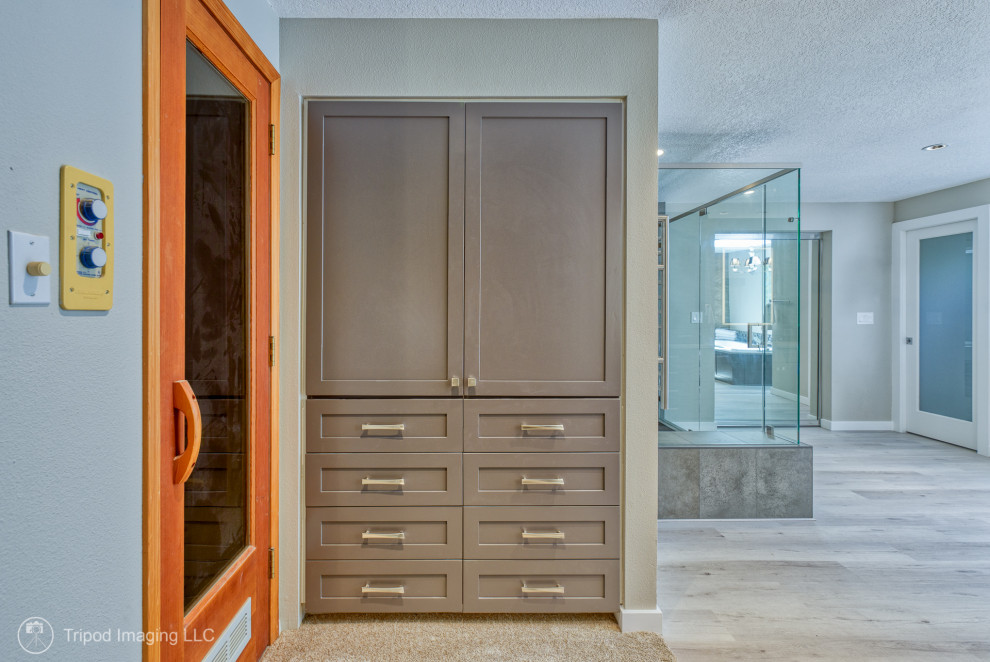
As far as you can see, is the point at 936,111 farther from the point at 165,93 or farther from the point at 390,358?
the point at 165,93

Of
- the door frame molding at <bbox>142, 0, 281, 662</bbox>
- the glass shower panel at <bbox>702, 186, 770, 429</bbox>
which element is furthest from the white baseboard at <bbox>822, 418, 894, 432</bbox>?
the door frame molding at <bbox>142, 0, 281, 662</bbox>

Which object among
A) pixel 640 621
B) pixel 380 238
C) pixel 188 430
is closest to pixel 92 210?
pixel 188 430

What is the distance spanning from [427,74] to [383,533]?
5.99ft

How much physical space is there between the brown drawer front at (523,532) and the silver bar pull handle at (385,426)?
418 mm

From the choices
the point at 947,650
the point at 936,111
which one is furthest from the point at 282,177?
the point at 936,111

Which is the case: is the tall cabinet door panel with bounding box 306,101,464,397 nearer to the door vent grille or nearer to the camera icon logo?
the door vent grille

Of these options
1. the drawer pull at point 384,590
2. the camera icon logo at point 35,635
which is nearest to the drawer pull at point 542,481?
the drawer pull at point 384,590

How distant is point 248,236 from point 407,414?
2.88 feet

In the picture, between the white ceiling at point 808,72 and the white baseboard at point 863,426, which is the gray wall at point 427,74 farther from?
the white baseboard at point 863,426

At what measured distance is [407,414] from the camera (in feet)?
6.70

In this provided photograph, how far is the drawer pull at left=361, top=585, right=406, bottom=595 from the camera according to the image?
2025 millimetres

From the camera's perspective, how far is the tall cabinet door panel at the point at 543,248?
203 centimetres

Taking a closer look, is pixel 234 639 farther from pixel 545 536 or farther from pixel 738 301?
pixel 738 301

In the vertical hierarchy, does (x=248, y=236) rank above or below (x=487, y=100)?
below
